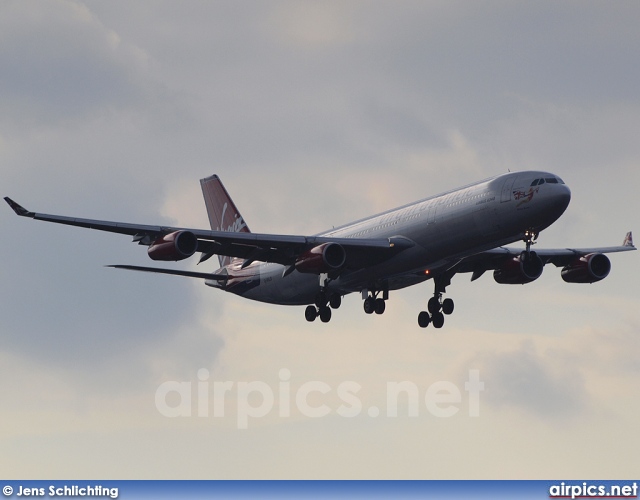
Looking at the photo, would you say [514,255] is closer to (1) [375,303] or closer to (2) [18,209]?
(1) [375,303]

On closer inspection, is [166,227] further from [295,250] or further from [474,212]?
[474,212]

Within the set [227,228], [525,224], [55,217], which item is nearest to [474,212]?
[525,224]

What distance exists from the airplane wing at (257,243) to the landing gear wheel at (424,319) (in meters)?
8.40

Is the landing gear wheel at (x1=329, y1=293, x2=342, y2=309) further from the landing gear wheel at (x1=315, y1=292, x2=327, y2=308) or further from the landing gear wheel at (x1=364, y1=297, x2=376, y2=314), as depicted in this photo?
the landing gear wheel at (x1=364, y1=297, x2=376, y2=314)

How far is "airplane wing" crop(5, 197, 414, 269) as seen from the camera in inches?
2717

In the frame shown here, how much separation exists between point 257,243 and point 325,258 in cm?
438

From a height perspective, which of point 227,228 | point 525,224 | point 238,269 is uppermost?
point 227,228

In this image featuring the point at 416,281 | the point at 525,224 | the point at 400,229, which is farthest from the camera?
the point at 416,281

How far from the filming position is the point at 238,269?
279 feet

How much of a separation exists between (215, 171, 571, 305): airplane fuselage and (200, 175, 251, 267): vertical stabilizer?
1410 cm

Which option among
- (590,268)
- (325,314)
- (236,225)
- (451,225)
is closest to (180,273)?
(325,314)

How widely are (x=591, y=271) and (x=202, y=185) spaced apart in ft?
103

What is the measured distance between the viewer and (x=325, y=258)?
7112 centimetres

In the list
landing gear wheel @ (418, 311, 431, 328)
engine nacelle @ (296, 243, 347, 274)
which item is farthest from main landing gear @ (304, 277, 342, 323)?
landing gear wheel @ (418, 311, 431, 328)
